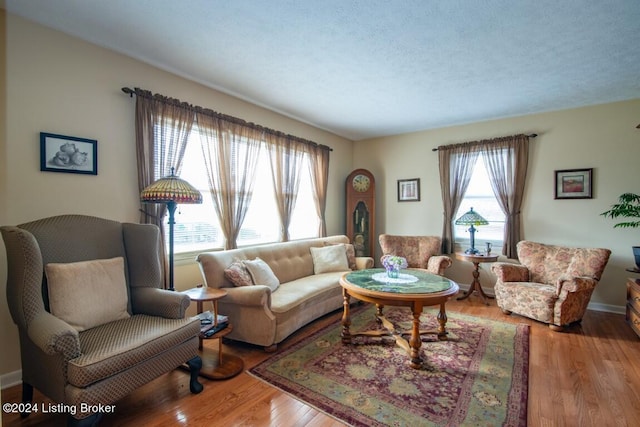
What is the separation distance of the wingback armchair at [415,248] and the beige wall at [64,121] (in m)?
3.00

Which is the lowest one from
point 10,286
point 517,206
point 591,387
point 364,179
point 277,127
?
point 591,387

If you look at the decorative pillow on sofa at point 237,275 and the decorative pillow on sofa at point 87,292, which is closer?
the decorative pillow on sofa at point 87,292

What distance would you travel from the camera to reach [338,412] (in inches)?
73.9

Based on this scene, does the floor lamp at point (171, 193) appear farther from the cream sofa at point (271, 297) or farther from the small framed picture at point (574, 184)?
the small framed picture at point (574, 184)

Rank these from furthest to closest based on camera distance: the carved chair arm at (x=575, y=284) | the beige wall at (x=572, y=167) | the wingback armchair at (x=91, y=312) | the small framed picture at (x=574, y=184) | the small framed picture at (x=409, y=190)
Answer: the small framed picture at (x=409, y=190), the small framed picture at (x=574, y=184), the beige wall at (x=572, y=167), the carved chair arm at (x=575, y=284), the wingback armchair at (x=91, y=312)

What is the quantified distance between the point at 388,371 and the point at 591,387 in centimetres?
141

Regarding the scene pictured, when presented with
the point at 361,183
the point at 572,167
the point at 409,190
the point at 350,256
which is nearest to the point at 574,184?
the point at 572,167

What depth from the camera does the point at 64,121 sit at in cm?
Result: 237

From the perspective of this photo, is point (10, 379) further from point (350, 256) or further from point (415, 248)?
point (415, 248)

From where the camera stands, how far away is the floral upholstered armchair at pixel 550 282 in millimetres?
3166

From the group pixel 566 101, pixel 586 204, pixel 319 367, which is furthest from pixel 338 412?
pixel 566 101

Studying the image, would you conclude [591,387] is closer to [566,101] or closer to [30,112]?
[566,101]

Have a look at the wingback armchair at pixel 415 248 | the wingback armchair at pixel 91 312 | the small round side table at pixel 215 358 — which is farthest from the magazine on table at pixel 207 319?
the wingback armchair at pixel 415 248

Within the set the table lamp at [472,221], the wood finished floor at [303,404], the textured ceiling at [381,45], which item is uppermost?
the textured ceiling at [381,45]
